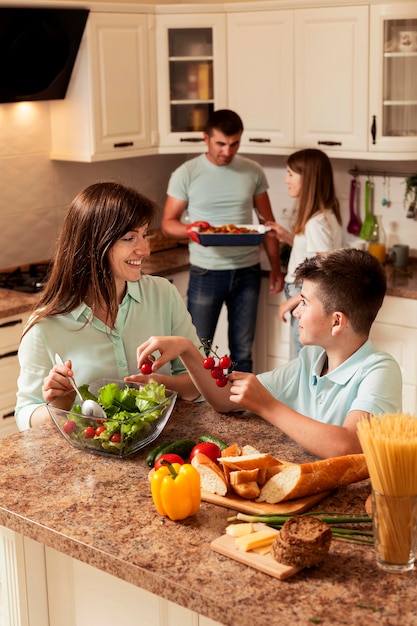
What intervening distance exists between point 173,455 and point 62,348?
0.59 metres

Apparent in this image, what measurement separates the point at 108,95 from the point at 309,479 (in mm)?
2956

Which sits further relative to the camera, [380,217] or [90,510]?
[380,217]

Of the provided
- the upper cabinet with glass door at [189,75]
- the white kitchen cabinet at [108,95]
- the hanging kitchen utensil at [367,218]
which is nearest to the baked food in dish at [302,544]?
the white kitchen cabinet at [108,95]

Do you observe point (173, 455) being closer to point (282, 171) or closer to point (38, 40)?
point (38, 40)

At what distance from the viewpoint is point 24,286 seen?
4.13 metres

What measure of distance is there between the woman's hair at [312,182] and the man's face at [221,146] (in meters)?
0.31

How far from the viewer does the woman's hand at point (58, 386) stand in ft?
7.24

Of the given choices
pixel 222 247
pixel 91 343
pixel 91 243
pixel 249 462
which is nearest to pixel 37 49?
pixel 222 247

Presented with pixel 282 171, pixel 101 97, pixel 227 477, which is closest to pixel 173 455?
pixel 227 477

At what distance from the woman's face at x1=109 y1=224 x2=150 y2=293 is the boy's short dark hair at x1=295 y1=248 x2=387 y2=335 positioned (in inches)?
17.8

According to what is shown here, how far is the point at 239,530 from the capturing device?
1.71 m

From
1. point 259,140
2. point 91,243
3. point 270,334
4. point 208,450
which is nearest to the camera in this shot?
point 208,450

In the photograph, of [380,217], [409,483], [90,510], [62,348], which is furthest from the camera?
[380,217]

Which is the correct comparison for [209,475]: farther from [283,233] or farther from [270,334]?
[270,334]
